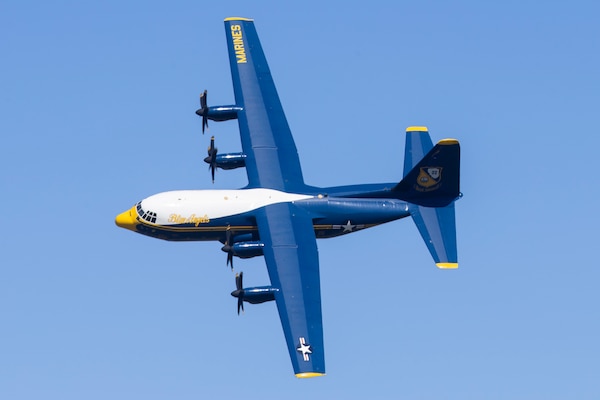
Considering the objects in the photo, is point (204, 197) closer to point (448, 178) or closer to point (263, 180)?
point (263, 180)

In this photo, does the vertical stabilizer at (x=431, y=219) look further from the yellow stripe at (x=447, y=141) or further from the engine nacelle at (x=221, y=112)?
the engine nacelle at (x=221, y=112)

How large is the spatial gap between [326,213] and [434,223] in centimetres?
852

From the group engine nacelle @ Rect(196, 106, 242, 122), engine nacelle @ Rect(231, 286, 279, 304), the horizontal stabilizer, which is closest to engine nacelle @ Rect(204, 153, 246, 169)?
engine nacelle @ Rect(196, 106, 242, 122)

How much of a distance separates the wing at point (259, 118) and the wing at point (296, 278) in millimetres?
3243

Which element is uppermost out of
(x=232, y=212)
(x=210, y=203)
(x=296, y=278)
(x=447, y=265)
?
(x=210, y=203)

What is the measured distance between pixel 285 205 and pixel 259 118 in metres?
9.44

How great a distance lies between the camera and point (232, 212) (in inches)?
4749

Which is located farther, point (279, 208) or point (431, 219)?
point (431, 219)

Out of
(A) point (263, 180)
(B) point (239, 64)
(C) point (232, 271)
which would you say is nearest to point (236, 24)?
(B) point (239, 64)

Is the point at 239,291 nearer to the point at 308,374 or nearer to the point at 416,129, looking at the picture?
the point at 308,374

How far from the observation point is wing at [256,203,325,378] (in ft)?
356

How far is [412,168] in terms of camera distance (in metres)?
123

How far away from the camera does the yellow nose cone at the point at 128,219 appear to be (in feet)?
403

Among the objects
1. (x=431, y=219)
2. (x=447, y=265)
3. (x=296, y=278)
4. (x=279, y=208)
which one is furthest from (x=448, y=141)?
(x=296, y=278)
